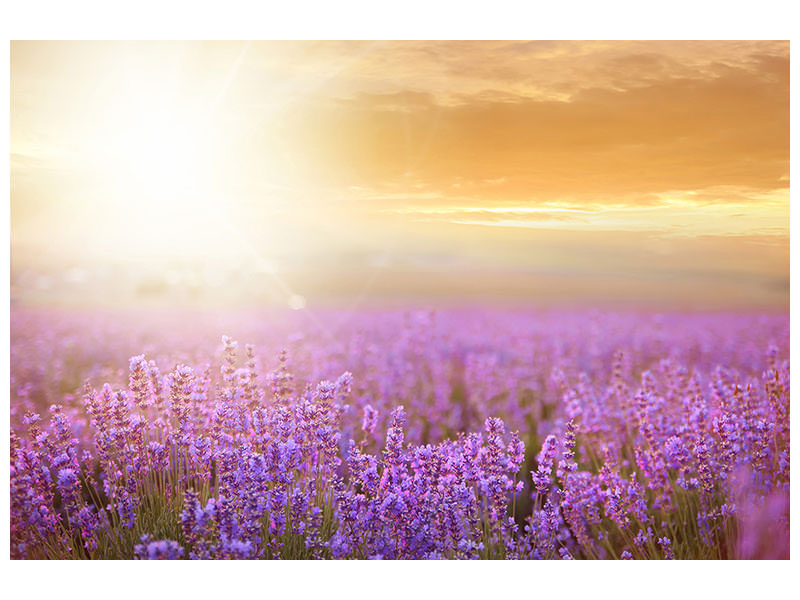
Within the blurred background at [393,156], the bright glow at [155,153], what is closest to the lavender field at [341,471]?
the blurred background at [393,156]

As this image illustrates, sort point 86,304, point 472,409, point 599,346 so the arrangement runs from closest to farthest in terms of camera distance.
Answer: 1. point 86,304
2. point 472,409
3. point 599,346

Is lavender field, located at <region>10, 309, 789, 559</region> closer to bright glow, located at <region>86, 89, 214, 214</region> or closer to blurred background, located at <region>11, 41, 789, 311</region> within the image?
blurred background, located at <region>11, 41, 789, 311</region>

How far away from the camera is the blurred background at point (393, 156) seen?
2.79 metres

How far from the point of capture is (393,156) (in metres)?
2.85

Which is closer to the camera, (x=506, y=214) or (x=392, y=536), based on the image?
(x=392, y=536)

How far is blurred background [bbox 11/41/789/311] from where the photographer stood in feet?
9.14

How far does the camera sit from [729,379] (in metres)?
3.11

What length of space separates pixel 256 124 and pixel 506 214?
109cm

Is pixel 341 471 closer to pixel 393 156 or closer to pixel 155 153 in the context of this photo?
pixel 393 156

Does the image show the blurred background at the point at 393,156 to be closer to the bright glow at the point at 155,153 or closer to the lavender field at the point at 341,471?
the bright glow at the point at 155,153

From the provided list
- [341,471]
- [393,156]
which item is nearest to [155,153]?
[393,156]
